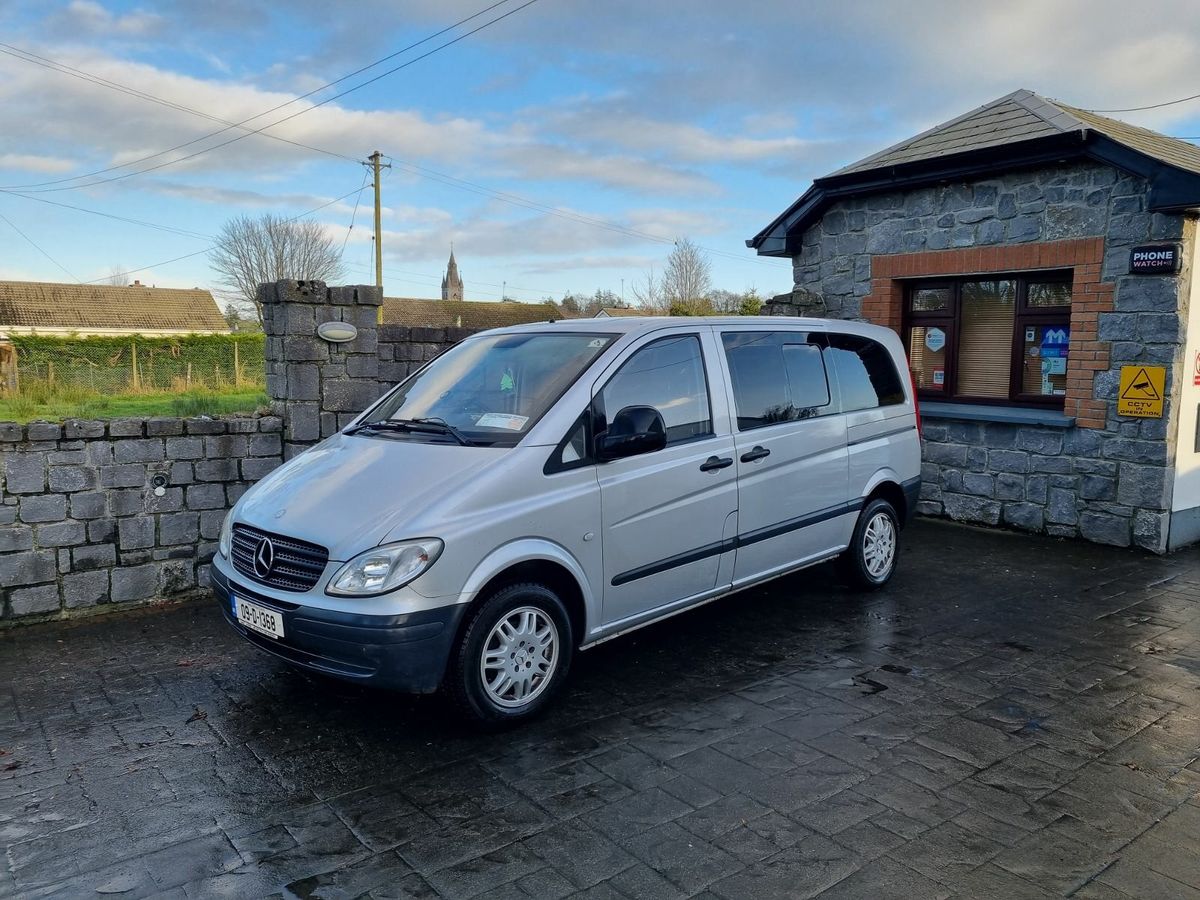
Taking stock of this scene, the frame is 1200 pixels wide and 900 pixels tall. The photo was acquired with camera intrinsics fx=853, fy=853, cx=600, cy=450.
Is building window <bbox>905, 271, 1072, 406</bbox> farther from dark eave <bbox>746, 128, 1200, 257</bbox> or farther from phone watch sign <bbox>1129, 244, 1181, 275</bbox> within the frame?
dark eave <bbox>746, 128, 1200, 257</bbox>

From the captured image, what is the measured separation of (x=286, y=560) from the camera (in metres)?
4.01

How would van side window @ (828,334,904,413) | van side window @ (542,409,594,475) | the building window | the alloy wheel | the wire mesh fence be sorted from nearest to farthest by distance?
the alloy wheel
van side window @ (542,409,594,475)
van side window @ (828,334,904,413)
the building window
the wire mesh fence

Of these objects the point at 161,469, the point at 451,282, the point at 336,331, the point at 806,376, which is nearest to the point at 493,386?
the point at 806,376

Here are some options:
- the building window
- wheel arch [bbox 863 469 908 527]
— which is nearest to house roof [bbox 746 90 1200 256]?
the building window

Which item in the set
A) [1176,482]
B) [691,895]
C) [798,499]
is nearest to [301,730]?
[691,895]

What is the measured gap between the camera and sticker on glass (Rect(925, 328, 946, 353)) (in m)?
9.31

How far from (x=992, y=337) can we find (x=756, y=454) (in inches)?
199

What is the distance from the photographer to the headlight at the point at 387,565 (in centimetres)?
371

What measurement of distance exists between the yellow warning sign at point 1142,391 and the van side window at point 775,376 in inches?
138

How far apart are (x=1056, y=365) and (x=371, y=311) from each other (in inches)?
257

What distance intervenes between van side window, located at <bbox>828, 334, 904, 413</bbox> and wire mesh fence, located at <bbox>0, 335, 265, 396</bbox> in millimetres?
13568

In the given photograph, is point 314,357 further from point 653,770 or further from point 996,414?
point 996,414

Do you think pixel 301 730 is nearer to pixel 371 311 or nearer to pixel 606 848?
pixel 606 848

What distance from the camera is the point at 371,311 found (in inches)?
274
